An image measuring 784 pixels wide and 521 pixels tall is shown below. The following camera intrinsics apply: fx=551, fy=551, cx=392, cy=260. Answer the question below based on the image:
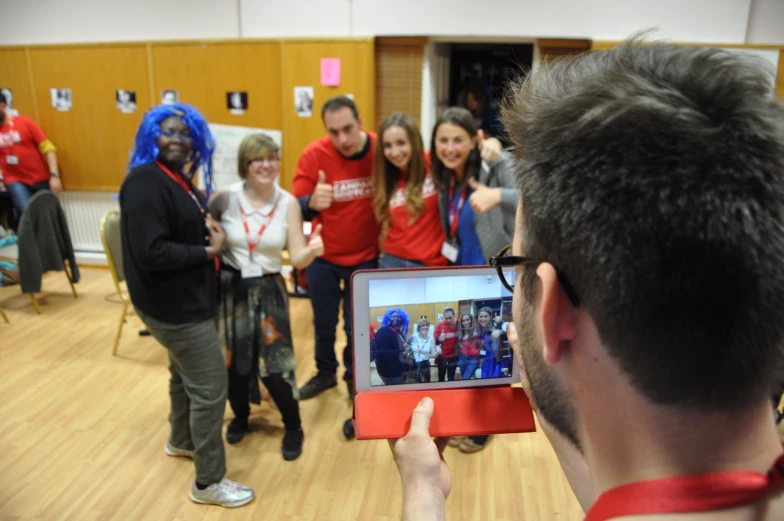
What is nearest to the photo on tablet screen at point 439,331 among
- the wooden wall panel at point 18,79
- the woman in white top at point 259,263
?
the woman in white top at point 259,263

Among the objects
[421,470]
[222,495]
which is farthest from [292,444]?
[421,470]

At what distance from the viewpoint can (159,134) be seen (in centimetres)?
198

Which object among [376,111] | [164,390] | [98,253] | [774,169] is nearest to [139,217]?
[164,390]

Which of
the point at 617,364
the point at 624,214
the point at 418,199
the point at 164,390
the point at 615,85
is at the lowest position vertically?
the point at 164,390

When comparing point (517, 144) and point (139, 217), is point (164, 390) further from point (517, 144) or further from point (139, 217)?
point (517, 144)

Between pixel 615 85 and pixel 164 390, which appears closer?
pixel 615 85

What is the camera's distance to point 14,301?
430cm

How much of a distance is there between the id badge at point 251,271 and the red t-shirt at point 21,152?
3579 mm

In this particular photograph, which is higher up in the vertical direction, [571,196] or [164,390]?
[571,196]

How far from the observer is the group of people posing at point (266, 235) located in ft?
6.41

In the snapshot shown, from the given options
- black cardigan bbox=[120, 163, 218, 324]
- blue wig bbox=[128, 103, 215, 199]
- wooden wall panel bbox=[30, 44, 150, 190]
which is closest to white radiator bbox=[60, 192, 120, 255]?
wooden wall panel bbox=[30, 44, 150, 190]

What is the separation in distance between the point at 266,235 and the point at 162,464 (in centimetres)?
113

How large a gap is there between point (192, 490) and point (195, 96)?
3.55 m

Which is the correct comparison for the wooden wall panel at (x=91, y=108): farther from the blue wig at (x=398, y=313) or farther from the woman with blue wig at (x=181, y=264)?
the blue wig at (x=398, y=313)
